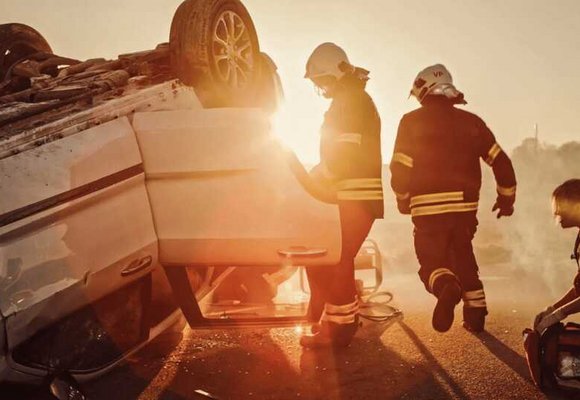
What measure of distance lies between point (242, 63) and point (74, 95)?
4.32 feet

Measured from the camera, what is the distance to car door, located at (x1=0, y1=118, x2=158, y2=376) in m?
2.05

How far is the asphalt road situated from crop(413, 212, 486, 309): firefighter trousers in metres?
0.39

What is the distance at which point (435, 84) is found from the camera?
4328 mm

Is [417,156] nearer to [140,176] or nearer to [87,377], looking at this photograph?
[140,176]

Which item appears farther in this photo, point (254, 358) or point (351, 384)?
point (254, 358)

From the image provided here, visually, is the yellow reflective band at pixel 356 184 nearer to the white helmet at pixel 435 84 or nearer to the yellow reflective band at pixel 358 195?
the yellow reflective band at pixel 358 195

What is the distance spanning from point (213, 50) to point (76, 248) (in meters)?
1.65

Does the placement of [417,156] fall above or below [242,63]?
below

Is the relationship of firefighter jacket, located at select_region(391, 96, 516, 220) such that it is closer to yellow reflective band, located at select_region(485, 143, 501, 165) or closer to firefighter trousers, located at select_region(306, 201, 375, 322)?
yellow reflective band, located at select_region(485, 143, 501, 165)

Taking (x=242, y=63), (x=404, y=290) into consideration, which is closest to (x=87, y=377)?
(x=242, y=63)

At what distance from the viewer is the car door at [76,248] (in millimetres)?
2046

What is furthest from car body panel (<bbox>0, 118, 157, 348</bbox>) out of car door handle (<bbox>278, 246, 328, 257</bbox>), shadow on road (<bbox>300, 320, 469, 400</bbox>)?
shadow on road (<bbox>300, 320, 469, 400</bbox>)

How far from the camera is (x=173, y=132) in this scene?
265 centimetres

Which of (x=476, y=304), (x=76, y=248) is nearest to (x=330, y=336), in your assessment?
(x=476, y=304)
